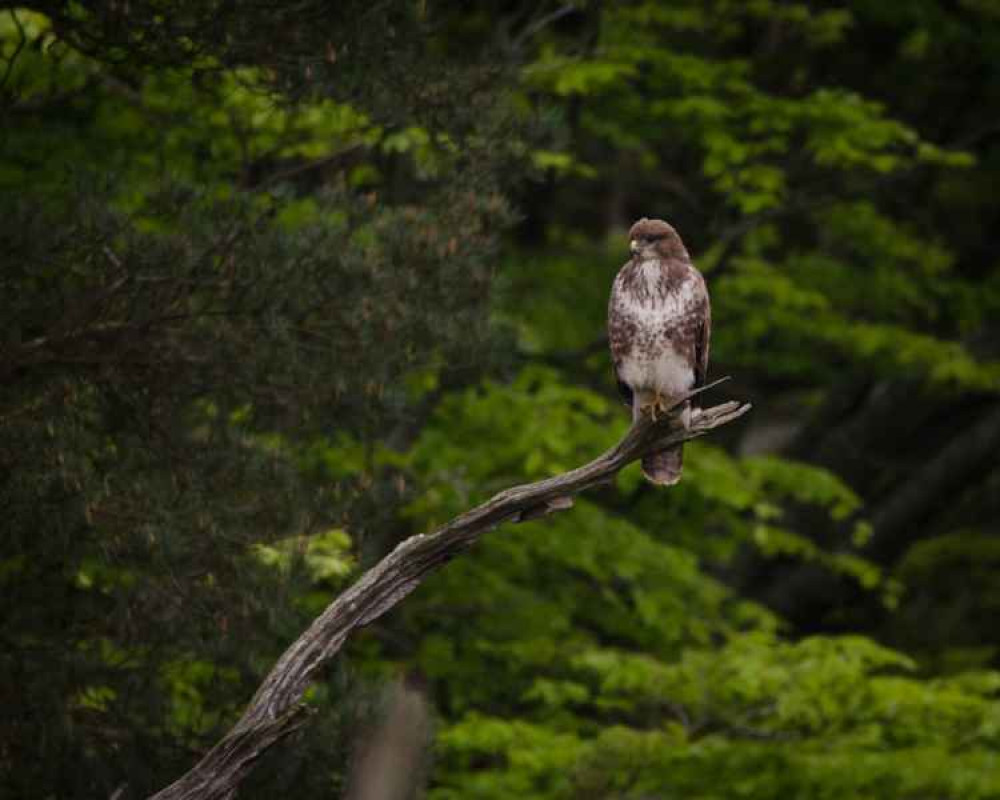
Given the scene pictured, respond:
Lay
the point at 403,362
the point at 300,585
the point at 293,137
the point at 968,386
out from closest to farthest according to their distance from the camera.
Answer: the point at 300,585 → the point at 403,362 → the point at 293,137 → the point at 968,386

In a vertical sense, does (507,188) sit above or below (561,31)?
below

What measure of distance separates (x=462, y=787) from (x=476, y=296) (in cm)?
289

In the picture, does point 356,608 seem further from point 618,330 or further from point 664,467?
point 618,330

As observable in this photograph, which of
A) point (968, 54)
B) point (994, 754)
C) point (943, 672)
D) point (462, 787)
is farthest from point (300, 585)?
point (968, 54)

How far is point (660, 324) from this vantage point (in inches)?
252

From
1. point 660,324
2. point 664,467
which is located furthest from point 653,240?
point 664,467

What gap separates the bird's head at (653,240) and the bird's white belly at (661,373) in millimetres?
349

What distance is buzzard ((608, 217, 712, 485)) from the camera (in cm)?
638

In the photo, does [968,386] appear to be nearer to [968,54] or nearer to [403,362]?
[968,54]

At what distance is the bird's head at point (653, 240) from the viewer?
20.4 ft

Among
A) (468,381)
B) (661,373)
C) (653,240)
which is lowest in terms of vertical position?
(661,373)

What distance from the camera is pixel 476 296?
28.9 ft

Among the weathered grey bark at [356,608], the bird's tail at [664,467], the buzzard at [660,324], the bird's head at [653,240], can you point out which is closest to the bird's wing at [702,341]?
the buzzard at [660,324]

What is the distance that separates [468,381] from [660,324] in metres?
3.20
